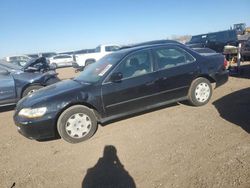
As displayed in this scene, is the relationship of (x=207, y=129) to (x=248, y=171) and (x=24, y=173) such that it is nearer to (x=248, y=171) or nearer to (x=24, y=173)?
(x=248, y=171)

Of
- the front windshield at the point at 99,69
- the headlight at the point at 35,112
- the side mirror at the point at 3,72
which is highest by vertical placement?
the front windshield at the point at 99,69

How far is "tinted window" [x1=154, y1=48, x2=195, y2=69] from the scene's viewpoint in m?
5.75

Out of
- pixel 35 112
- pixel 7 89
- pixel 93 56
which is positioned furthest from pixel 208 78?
pixel 93 56

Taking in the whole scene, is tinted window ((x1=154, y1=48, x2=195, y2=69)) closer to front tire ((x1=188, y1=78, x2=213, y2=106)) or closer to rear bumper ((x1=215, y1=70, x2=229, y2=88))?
front tire ((x1=188, y1=78, x2=213, y2=106))

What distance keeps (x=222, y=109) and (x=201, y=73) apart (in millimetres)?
980

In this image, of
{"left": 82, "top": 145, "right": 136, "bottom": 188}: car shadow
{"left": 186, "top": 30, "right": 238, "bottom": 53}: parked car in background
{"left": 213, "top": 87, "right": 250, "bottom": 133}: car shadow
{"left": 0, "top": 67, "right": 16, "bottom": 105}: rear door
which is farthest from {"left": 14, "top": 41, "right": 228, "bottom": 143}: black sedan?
{"left": 186, "top": 30, "right": 238, "bottom": 53}: parked car in background

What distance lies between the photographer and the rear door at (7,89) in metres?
7.95

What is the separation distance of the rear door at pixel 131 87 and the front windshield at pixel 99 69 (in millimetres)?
202

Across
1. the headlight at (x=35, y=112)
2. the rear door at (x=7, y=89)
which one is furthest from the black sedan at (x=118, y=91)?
the rear door at (x=7, y=89)

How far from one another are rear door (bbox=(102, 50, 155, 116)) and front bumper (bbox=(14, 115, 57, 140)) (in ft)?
3.67

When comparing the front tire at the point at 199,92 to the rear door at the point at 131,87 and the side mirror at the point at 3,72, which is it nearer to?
the rear door at the point at 131,87

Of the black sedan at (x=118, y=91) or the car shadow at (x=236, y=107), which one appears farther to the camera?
the car shadow at (x=236, y=107)

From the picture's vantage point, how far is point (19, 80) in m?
8.25

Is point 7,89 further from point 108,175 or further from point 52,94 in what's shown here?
point 108,175
